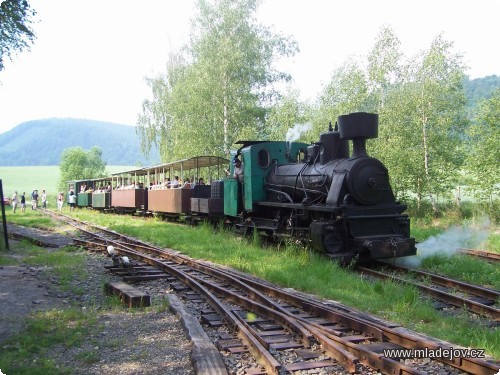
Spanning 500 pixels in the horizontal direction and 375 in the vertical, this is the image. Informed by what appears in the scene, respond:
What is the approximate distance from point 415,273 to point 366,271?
872 millimetres

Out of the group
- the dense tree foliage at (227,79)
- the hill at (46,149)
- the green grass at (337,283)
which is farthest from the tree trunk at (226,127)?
the hill at (46,149)

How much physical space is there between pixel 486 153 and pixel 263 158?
854cm

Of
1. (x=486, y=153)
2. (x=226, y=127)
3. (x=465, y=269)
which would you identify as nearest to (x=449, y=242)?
(x=465, y=269)

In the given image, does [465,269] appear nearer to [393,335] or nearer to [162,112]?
[393,335]

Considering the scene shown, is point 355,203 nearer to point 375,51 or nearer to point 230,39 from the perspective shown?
point 375,51

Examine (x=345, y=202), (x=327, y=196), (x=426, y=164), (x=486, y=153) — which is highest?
(x=486, y=153)

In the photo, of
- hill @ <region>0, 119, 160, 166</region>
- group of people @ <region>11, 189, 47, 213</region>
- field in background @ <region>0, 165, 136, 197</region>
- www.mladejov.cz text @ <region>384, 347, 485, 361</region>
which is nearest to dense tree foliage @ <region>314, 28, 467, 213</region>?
www.mladejov.cz text @ <region>384, 347, 485, 361</region>

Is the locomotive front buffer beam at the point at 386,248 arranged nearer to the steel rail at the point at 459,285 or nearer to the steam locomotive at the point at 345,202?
the steam locomotive at the point at 345,202

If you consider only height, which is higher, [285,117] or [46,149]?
[46,149]

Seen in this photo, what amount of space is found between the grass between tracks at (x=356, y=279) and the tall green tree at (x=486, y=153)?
150 inches

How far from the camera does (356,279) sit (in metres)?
7.38

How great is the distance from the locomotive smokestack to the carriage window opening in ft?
10.9

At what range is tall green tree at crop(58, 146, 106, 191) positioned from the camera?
6125 centimetres

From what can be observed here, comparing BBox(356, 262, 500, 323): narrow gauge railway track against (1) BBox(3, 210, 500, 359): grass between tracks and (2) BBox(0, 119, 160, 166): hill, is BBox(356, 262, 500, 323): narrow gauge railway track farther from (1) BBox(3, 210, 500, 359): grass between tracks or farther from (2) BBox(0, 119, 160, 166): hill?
(2) BBox(0, 119, 160, 166): hill
